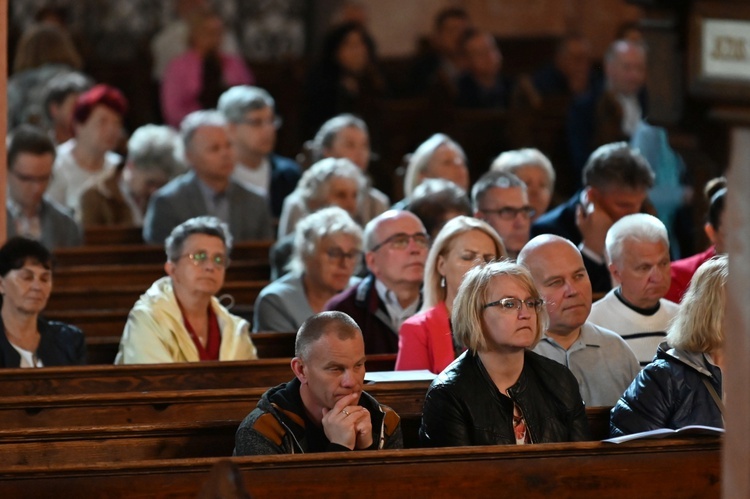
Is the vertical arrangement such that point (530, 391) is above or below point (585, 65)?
below

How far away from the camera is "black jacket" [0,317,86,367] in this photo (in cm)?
560

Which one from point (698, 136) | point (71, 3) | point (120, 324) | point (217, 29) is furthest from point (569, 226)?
point (71, 3)

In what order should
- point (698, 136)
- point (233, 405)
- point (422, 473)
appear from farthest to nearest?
point (233, 405) → point (422, 473) → point (698, 136)

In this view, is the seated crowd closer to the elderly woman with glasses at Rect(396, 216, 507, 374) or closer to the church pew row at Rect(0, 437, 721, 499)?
the elderly woman with glasses at Rect(396, 216, 507, 374)

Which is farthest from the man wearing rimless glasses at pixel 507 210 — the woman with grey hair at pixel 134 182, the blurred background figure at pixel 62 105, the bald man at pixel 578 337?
the blurred background figure at pixel 62 105

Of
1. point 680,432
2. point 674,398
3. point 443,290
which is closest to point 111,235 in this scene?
point 443,290

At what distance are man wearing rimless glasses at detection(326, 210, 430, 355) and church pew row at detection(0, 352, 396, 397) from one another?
0.64 m

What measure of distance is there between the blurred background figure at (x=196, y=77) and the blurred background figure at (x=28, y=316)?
201 inches

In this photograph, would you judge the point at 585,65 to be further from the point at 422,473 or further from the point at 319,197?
the point at 422,473

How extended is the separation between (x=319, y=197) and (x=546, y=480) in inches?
131

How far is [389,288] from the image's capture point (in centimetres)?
595

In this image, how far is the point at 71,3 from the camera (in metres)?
12.8

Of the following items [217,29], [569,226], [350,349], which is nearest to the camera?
[350,349]

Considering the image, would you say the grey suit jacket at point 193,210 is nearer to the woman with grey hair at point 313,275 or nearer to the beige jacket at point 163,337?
the woman with grey hair at point 313,275
